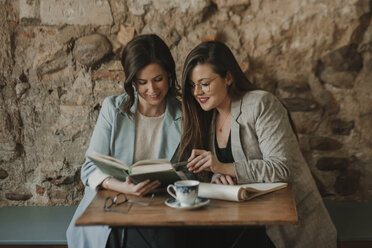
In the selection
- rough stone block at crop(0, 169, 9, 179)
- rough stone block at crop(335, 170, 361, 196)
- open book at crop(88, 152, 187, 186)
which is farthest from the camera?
rough stone block at crop(0, 169, 9, 179)

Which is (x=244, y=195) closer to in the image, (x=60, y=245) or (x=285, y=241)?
(x=285, y=241)

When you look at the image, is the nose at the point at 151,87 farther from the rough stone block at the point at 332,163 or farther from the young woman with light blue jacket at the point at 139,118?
the rough stone block at the point at 332,163

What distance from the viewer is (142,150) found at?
2.38 meters

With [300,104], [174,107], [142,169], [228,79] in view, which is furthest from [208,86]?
[300,104]

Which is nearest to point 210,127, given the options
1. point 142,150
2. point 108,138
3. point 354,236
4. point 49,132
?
point 142,150

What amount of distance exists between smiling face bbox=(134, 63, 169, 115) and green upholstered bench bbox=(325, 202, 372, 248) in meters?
1.26

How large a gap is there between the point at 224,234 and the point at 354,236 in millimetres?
720

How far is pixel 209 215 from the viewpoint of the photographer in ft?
5.06

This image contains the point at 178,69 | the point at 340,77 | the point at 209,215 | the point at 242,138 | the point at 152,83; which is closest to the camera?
the point at 209,215

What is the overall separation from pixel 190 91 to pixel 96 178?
692 millimetres

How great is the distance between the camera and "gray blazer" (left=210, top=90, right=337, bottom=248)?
6.33ft

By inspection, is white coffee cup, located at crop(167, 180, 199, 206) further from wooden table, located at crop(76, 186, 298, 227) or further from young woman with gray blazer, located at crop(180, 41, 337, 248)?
young woman with gray blazer, located at crop(180, 41, 337, 248)

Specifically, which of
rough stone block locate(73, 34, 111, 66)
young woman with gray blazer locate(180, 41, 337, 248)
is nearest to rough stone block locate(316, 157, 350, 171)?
young woman with gray blazer locate(180, 41, 337, 248)

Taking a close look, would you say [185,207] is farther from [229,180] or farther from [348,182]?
[348,182]
